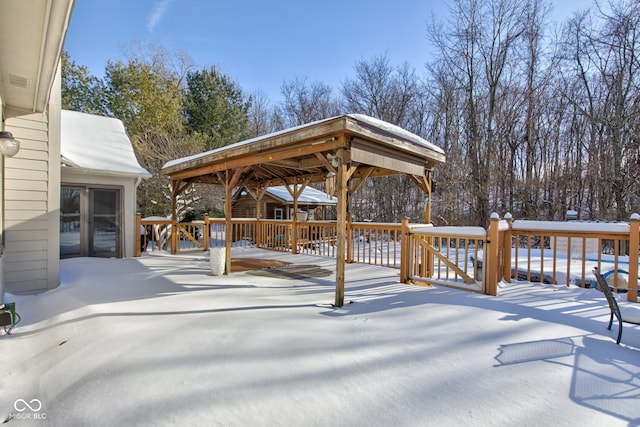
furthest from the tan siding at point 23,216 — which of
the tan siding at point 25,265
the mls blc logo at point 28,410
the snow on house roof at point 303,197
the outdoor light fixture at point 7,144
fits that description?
the snow on house roof at point 303,197

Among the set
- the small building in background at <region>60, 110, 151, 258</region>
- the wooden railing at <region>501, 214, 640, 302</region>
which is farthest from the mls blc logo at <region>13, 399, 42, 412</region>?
the small building in background at <region>60, 110, 151, 258</region>

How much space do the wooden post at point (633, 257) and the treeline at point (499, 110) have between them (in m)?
10.0

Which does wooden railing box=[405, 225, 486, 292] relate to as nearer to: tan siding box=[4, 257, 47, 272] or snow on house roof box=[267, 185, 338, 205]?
tan siding box=[4, 257, 47, 272]

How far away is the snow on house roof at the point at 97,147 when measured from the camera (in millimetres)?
6699

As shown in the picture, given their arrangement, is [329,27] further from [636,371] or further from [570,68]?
[636,371]

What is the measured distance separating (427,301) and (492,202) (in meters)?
12.5

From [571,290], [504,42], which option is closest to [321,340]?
[571,290]

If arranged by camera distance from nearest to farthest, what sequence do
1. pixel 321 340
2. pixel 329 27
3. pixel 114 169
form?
pixel 321 340 → pixel 114 169 → pixel 329 27

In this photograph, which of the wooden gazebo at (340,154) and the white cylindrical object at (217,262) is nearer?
the wooden gazebo at (340,154)

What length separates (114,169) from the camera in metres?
6.81

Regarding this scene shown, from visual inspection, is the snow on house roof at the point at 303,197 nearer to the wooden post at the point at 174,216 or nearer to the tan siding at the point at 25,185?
the wooden post at the point at 174,216

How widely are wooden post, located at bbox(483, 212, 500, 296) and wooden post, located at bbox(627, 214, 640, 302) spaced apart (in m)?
1.52

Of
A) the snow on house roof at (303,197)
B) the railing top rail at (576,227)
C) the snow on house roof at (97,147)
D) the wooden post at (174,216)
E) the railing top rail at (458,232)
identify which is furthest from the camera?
the snow on house roof at (303,197)

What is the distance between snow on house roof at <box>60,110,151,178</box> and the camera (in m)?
6.70
